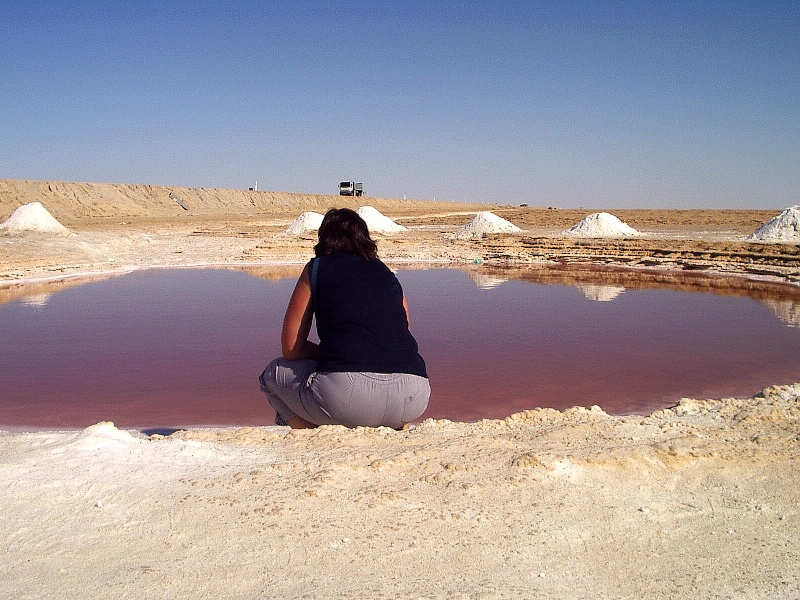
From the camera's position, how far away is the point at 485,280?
15336 millimetres

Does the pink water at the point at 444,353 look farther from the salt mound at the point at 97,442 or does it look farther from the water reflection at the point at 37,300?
the salt mound at the point at 97,442

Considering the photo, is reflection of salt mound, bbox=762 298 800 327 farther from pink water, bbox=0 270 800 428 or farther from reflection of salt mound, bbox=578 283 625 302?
reflection of salt mound, bbox=578 283 625 302

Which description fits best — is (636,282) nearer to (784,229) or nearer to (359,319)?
(784,229)

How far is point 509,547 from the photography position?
2.50 meters

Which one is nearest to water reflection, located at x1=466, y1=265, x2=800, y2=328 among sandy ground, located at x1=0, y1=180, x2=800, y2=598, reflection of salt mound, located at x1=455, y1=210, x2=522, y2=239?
sandy ground, located at x1=0, y1=180, x2=800, y2=598

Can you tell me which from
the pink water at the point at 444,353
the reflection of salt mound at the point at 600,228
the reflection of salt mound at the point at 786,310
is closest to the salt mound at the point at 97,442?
the pink water at the point at 444,353

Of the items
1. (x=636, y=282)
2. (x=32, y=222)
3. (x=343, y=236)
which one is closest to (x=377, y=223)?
(x=32, y=222)

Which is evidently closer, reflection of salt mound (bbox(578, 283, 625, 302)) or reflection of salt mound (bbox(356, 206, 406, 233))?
reflection of salt mound (bbox(578, 283, 625, 302))

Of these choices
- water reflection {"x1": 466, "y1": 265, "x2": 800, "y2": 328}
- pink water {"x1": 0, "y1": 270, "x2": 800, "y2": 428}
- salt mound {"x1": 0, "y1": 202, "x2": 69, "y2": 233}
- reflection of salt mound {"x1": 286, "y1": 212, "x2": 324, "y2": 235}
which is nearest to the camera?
pink water {"x1": 0, "y1": 270, "x2": 800, "y2": 428}

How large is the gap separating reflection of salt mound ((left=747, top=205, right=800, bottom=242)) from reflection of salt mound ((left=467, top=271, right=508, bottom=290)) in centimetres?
1033

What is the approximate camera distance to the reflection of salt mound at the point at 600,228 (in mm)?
26703

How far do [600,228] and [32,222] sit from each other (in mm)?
20254

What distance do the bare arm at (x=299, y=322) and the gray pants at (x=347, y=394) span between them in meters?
0.07

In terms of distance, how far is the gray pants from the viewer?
3.64 metres
